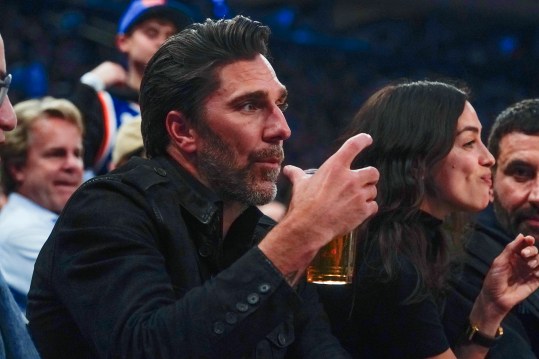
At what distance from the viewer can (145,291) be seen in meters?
2.13

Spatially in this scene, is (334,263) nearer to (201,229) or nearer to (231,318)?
(201,229)

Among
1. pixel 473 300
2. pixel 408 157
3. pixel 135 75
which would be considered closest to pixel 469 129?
pixel 408 157

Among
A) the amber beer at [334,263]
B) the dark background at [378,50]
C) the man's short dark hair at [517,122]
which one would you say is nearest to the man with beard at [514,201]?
the man's short dark hair at [517,122]

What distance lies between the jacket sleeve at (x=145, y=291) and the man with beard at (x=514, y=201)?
4.58 ft

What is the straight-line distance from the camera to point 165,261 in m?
2.36

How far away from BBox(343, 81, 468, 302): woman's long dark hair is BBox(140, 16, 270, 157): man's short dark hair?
58cm

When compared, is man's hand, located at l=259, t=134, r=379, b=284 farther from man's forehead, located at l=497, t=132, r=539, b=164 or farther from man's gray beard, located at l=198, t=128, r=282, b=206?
man's forehead, located at l=497, t=132, r=539, b=164

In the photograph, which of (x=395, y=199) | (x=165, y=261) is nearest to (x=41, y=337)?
(x=165, y=261)

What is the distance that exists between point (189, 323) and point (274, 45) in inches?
355

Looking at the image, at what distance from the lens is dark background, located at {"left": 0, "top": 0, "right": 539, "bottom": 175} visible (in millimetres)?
10688

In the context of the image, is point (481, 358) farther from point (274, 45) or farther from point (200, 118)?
point (274, 45)

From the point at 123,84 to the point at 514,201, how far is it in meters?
1.73

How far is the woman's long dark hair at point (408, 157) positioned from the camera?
305 cm

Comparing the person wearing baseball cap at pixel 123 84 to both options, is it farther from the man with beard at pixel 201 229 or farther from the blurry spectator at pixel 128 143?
the man with beard at pixel 201 229
